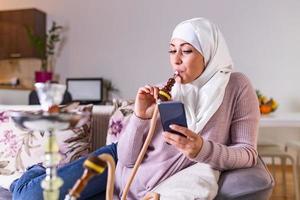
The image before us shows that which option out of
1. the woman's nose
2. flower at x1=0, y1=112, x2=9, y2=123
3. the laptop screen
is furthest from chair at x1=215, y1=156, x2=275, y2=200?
the laptop screen

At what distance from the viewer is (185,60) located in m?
1.17

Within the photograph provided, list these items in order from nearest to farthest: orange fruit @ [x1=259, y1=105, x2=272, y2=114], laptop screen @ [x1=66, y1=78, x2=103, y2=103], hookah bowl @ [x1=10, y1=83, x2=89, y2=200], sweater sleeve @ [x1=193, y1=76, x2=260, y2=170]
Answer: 1. hookah bowl @ [x1=10, y1=83, x2=89, y2=200]
2. sweater sleeve @ [x1=193, y1=76, x2=260, y2=170]
3. orange fruit @ [x1=259, y1=105, x2=272, y2=114]
4. laptop screen @ [x1=66, y1=78, x2=103, y2=103]

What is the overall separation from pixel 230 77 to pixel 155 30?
331 centimetres

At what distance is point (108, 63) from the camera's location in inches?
183

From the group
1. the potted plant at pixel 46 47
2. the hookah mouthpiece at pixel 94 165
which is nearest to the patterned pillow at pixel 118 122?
the hookah mouthpiece at pixel 94 165

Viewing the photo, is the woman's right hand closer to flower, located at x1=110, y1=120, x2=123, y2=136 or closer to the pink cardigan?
the pink cardigan

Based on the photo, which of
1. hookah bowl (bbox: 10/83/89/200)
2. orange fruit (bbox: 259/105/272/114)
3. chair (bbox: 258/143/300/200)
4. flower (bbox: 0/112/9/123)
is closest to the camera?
hookah bowl (bbox: 10/83/89/200)

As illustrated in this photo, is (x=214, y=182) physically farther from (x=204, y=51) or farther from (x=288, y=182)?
(x=288, y=182)

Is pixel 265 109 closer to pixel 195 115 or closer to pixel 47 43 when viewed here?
pixel 195 115

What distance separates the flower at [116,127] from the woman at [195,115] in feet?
1.05

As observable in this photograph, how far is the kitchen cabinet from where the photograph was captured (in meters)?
4.75

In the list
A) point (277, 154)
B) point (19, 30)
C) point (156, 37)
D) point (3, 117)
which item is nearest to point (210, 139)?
point (3, 117)

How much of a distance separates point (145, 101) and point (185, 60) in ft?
0.66

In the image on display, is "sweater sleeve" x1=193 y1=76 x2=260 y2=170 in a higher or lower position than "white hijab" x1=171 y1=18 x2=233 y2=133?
lower
